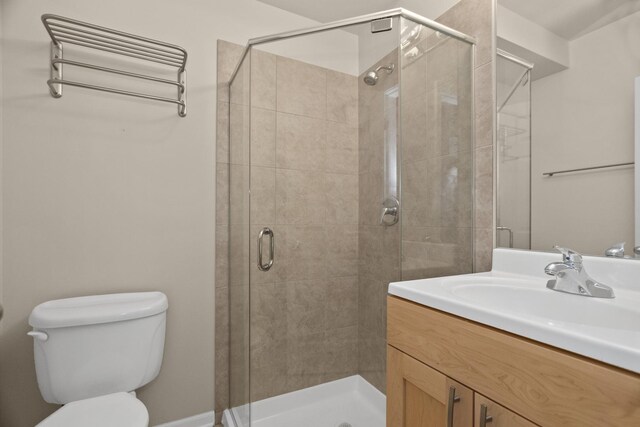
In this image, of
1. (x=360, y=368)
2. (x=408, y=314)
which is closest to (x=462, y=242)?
(x=408, y=314)

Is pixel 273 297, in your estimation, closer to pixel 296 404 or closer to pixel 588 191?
pixel 296 404

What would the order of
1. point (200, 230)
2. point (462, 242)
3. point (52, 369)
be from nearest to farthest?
point (52, 369) < point (462, 242) < point (200, 230)

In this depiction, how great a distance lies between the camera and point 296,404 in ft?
5.38

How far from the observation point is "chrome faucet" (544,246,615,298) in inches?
33.5

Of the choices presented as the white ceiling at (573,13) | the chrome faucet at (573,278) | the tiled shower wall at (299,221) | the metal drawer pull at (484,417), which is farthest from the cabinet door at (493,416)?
the white ceiling at (573,13)

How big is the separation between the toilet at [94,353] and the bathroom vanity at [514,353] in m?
0.97

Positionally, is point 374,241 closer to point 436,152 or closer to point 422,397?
point 436,152

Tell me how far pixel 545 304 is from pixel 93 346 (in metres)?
1.66

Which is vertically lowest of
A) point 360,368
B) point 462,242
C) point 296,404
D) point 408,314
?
point 296,404

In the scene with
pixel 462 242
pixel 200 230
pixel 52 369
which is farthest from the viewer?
pixel 200 230

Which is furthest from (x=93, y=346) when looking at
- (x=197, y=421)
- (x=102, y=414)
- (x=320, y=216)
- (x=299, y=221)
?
(x=320, y=216)

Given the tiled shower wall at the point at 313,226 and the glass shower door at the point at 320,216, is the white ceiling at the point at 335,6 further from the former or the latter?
the glass shower door at the point at 320,216

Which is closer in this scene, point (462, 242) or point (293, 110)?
point (462, 242)

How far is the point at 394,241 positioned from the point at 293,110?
838mm
